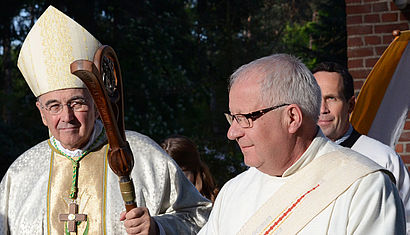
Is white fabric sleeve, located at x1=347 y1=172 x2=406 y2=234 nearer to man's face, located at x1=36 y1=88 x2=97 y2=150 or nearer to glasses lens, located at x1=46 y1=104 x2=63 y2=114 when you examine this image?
man's face, located at x1=36 y1=88 x2=97 y2=150

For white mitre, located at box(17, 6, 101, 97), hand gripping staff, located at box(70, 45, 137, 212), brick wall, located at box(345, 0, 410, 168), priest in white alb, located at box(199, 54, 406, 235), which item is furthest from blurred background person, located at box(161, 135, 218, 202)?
priest in white alb, located at box(199, 54, 406, 235)

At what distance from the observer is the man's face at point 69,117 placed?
3545 mm

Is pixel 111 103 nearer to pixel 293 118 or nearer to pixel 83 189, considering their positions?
pixel 293 118

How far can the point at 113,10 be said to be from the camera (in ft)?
47.6

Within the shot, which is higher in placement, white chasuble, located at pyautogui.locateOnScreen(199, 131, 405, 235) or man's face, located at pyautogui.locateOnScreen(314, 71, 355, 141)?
man's face, located at pyautogui.locateOnScreen(314, 71, 355, 141)

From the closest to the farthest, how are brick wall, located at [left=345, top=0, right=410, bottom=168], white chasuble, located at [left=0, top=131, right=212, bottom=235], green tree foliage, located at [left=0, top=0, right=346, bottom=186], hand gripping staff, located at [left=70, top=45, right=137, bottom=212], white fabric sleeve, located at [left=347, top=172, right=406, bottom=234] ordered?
white fabric sleeve, located at [left=347, top=172, right=406, bottom=234]
hand gripping staff, located at [left=70, top=45, right=137, bottom=212]
white chasuble, located at [left=0, top=131, right=212, bottom=235]
brick wall, located at [left=345, top=0, right=410, bottom=168]
green tree foliage, located at [left=0, top=0, right=346, bottom=186]

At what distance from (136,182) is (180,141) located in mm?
1619

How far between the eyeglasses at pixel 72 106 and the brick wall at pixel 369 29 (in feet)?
10.9

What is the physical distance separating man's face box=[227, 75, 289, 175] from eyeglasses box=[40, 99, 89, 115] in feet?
3.89

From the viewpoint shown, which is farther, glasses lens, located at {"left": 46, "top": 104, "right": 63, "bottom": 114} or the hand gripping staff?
glasses lens, located at {"left": 46, "top": 104, "right": 63, "bottom": 114}

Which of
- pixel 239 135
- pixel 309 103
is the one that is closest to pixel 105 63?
pixel 239 135

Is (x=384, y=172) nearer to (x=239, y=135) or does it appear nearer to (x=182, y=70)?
(x=239, y=135)

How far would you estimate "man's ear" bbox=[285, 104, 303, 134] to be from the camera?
2635mm

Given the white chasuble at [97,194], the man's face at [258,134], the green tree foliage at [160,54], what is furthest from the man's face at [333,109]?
the green tree foliage at [160,54]
